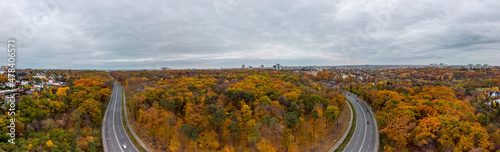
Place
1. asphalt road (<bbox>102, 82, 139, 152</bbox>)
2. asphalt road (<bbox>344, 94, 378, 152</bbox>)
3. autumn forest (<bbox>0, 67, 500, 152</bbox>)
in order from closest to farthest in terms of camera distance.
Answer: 1. autumn forest (<bbox>0, 67, 500, 152</bbox>)
2. asphalt road (<bbox>344, 94, 378, 152</bbox>)
3. asphalt road (<bbox>102, 82, 139, 152</bbox>)

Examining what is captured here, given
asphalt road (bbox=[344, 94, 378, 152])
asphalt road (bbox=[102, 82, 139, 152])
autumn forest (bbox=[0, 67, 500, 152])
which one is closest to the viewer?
autumn forest (bbox=[0, 67, 500, 152])

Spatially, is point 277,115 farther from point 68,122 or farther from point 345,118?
point 68,122

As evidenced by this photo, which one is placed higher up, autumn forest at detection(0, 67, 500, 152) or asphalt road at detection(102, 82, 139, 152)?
autumn forest at detection(0, 67, 500, 152)

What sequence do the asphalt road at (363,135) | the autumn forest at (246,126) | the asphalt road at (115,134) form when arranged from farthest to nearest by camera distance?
the asphalt road at (115,134) → the asphalt road at (363,135) → the autumn forest at (246,126)

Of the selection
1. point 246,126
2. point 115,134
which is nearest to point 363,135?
point 246,126

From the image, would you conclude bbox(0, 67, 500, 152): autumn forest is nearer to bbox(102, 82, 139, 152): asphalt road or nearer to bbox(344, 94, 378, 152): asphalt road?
bbox(102, 82, 139, 152): asphalt road

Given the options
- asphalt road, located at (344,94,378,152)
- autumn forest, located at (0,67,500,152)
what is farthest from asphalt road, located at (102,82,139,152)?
asphalt road, located at (344,94,378,152)

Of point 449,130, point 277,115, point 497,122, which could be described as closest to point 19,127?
point 277,115

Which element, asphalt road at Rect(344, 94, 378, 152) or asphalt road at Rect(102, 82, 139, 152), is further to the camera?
asphalt road at Rect(102, 82, 139, 152)

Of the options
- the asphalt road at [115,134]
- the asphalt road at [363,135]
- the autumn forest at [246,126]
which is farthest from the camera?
the asphalt road at [115,134]

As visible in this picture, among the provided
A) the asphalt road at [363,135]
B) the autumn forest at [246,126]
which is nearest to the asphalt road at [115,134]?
the autumn forest at [246,126]

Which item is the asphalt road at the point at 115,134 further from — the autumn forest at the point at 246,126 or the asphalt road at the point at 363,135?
the asphalt road at the point at 363,135

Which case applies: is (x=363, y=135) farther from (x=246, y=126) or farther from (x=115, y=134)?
(x=115, y=134)
